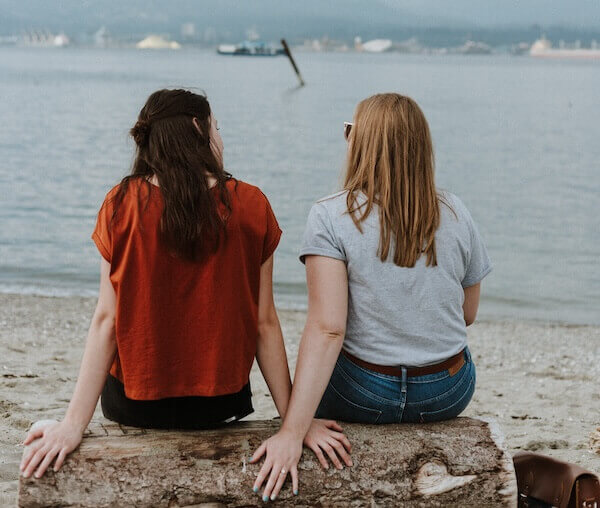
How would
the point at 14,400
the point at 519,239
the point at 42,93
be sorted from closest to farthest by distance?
1. the point at 14,400
2. the point at 519,239
3. the point at 42,93

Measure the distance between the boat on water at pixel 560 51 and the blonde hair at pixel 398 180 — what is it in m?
143

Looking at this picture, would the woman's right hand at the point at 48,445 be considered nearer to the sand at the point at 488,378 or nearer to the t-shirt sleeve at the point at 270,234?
the sand at the point at 488,378

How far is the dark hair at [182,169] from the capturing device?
2.48 meters

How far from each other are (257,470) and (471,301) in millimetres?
910

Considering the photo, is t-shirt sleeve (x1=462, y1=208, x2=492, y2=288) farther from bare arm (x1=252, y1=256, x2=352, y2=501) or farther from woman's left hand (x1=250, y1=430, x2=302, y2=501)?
woman's left hand (x1=250, y1=430, x2=302, y2=501)

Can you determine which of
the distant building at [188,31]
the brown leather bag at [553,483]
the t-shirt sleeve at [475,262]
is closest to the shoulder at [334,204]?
the t-shirt sleeve at [475,262]

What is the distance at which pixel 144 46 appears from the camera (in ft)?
543

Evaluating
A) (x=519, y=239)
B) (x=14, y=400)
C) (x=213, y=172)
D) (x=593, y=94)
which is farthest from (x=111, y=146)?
(x=593, y=94)

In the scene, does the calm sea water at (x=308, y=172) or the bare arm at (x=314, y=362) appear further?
the calm sea water at (x=308, y=172)

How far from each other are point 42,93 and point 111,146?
79.1 feet

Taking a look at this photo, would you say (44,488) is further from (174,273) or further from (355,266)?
(355,266)

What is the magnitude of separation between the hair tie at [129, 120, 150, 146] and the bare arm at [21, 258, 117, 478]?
38 centimetres

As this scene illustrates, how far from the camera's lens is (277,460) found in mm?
2572

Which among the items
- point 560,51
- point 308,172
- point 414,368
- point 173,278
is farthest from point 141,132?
point 560,51
